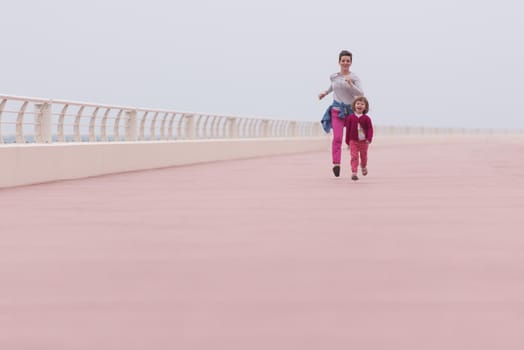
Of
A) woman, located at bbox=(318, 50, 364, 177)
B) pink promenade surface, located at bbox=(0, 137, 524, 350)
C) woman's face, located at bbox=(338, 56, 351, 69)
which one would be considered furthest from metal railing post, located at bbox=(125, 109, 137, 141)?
pink promenade surface, located at bbox=(0, 137, 524, 350)

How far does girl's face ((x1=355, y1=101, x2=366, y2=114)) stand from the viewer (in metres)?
14.7

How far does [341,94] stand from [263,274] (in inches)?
386

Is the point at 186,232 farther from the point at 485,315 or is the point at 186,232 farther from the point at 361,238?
the point at 485,315

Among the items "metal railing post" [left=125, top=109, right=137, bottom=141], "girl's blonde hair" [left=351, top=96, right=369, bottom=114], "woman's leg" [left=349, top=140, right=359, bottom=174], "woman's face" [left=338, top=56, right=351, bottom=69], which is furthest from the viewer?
"metal railing post" [left=125, top=109, right=137, bottom=141]

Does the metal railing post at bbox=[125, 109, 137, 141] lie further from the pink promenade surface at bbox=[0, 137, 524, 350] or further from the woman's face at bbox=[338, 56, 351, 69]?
the pink promenade surface at bbox=[0, 137, 524, 350]

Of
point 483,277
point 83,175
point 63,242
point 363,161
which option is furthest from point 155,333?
point 83,175

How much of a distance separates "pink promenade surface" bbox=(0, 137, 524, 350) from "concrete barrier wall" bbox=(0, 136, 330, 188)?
3465 mm

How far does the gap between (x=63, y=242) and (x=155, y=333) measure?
3.33 meters

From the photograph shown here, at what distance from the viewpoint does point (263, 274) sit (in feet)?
18.3

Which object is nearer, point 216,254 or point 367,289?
point 367,289

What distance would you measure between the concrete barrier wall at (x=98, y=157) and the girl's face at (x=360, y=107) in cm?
474

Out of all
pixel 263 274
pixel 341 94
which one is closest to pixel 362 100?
pixel 341 94

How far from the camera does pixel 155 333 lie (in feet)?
13.2

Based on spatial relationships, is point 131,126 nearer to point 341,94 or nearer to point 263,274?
point 341,94
